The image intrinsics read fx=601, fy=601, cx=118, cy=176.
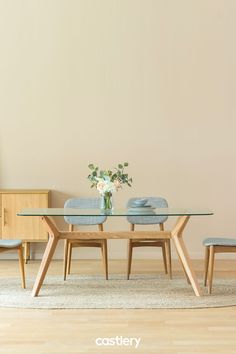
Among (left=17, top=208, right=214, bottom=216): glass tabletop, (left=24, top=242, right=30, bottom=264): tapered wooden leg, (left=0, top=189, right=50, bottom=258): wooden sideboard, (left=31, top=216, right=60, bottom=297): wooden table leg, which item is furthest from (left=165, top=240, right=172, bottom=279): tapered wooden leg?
(left=24, top=242, right=30, bottom=264): tapered wooden leg

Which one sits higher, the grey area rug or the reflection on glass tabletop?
the reflection on glass tabletop

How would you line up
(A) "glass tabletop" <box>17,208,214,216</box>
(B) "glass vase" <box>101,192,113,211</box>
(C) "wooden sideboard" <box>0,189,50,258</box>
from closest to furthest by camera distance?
(A) "glass tabletop" <box>17,208,214,216</box> < (B) "glass vase" <box>101,192,113,211</box> < (C) "wooden sideboard" <box>0,189,50,258</box>

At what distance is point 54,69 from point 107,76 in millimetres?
620

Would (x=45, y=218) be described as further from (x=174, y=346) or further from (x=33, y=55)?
(x=33, y=55)

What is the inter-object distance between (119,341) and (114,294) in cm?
126

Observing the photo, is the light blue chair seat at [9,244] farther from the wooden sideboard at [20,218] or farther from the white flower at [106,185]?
the wooden sideboard at [20,218]

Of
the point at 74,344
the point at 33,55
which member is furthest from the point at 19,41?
the point at 74,344

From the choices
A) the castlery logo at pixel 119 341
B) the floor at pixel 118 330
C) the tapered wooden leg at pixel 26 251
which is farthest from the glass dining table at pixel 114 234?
the tapered wooden leg at pixel 26 251

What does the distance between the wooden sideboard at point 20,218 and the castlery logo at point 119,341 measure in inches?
117

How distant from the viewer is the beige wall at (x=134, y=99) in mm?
6941

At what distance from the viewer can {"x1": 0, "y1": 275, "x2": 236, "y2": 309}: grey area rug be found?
4621mm

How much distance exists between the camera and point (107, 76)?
696cm

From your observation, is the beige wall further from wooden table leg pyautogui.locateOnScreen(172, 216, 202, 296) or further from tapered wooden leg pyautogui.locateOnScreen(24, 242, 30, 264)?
wooden table leg pyautogui.locateOnScreen(172, 216, 202, 296)

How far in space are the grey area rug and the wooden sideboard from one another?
97cm
